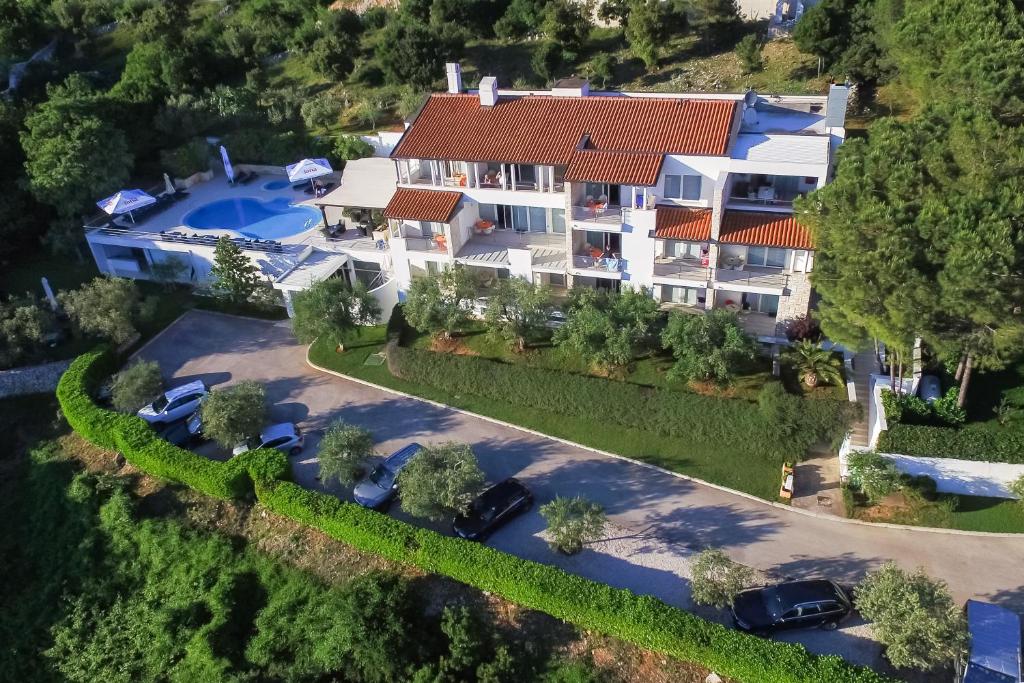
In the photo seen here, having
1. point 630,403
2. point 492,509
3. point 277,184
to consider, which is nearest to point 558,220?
point 630,403

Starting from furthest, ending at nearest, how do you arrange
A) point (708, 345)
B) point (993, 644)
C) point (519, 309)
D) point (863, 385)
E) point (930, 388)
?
1. point (519, 309)
2. point (863, 385)
3. point (708, 345)
4. point (930, 388)
5. point (993, 644)

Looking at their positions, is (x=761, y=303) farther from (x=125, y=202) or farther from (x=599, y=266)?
(x=125, y=202)

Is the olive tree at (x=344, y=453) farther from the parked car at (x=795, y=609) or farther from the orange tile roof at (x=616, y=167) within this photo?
the parked car at (x=795, y=609)

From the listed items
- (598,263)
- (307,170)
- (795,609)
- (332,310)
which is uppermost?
(307,170)

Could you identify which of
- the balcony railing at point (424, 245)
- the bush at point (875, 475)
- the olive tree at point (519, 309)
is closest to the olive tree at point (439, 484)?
the olive tree at point (519, 309)

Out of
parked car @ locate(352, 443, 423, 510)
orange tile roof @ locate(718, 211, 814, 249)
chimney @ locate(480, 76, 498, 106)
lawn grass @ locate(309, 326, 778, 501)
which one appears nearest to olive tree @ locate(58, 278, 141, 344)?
lawn grass @ locate(309, 326, 778, 501)

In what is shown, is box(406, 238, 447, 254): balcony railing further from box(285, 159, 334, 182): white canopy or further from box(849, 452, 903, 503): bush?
box(849, 452, 903, 503): bush

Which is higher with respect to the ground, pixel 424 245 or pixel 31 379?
pixel 424 245
